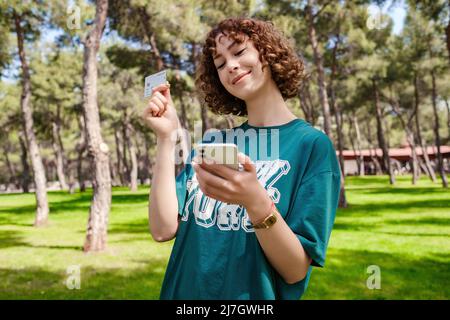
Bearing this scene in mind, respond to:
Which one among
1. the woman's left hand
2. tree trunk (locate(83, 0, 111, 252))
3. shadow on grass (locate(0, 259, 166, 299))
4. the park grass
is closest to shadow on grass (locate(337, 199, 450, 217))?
the park grass

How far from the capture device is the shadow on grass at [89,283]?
711cm

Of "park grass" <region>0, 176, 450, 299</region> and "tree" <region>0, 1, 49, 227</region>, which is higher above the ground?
"tree" <region>0, 1, 49, 227</region>

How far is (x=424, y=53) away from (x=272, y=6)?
44.9 feet

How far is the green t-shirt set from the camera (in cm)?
150

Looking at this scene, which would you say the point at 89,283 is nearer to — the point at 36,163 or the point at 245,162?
the point at 245,162

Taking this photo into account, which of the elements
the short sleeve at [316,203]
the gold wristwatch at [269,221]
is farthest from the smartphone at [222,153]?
the short sleeve at [316,203]

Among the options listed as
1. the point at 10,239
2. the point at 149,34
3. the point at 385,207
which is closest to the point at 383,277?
the point at 10,239

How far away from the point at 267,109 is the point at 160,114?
1.53 ft

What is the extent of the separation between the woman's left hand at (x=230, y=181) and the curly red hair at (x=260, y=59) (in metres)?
0.74

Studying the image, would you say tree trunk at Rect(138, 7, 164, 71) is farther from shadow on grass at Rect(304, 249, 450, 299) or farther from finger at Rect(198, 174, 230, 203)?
finger at Rect(198, 174, 230, 203)

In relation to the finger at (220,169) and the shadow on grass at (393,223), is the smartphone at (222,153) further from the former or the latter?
the shadow on grass at (393,223)

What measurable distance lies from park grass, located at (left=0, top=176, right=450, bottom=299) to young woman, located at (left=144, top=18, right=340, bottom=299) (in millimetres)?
5380

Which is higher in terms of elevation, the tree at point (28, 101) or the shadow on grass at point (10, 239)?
the tree at point (28, 101)
